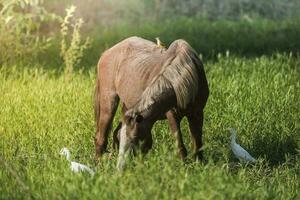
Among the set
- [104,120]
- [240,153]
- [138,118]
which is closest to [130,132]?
[138,118]

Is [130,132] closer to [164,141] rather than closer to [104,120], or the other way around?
[104,120]

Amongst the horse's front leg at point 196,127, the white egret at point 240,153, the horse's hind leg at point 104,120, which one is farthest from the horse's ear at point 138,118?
the white egret at point 240,153

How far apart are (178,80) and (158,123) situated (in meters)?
1.96

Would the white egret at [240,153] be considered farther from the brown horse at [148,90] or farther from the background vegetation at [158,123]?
the brown horse at [148,90]

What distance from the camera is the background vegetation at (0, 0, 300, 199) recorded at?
509 cm

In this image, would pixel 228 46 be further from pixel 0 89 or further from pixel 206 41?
pixel 0 89

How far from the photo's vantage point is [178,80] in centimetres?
602

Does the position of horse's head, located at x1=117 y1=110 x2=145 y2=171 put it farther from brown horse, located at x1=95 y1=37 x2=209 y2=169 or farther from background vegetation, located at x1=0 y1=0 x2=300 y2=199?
background vegetation, located at x1=0 y1=0 x2=300 y2=199

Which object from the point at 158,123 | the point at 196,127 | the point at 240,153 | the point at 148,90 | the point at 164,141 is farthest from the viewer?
the point at 158,123

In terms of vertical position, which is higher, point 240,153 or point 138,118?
point 138,118

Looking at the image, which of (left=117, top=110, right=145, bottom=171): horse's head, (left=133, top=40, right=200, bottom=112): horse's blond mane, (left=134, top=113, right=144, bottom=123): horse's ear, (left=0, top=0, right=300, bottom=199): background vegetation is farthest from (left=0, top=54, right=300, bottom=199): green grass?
(left=133, top=40, right=200, bottom=112): horse's blond mane

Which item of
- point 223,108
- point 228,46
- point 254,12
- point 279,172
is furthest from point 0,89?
point 254,12

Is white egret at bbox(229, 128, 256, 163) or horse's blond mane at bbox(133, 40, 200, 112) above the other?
horse's blond mane at bbox(133, 40, 200, 112)

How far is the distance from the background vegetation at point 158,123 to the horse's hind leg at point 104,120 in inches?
5.2
